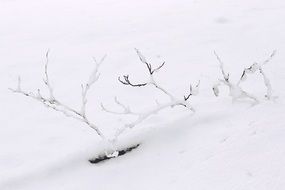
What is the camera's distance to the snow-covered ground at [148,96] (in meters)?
1.96

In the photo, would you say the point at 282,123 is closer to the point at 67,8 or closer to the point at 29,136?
the point at 29,136

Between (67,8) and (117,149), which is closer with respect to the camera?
(117,149)

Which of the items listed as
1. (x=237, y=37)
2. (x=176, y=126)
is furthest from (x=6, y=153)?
(x=237, y=37)

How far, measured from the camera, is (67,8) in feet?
14.3

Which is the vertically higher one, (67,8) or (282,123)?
(67,8)

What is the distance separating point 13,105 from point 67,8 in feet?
6.20

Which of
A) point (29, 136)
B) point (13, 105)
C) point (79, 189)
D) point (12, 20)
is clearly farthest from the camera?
point (12, 20)

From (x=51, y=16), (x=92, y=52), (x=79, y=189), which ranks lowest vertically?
(x=79, y=189)

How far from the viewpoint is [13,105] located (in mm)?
2721

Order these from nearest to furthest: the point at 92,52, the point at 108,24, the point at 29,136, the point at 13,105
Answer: the point at 29,136 < the point at 13,105 < the point at 92,52 < the point at 108,24

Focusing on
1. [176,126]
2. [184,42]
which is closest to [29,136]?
[176,126]

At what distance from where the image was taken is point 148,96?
2.68 meters

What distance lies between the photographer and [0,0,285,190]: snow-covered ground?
1.96m

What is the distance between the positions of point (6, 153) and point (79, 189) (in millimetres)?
508
